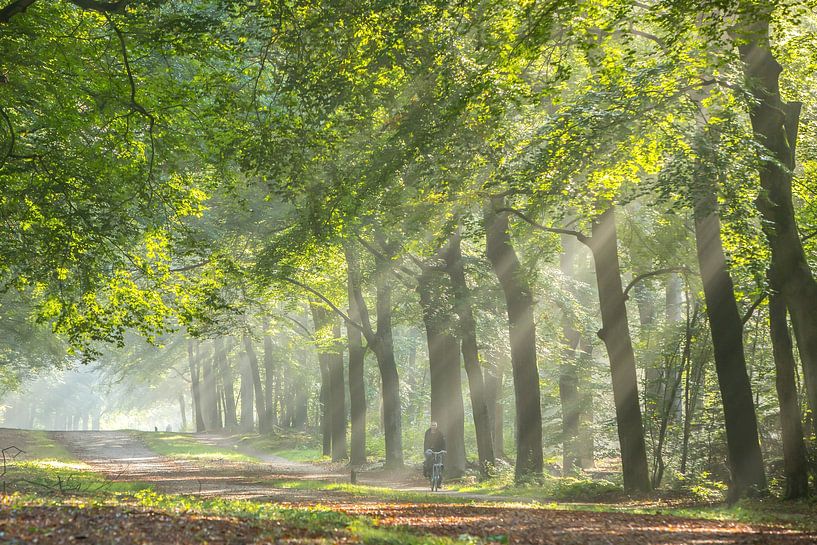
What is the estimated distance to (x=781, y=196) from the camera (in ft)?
44.6

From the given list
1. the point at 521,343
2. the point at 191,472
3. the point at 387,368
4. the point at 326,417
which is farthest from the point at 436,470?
the point at 326,417

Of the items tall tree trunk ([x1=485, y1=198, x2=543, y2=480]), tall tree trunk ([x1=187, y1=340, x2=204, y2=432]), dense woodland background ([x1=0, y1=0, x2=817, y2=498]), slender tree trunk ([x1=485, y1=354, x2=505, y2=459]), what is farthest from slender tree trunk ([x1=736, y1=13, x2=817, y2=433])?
tall tree trunk ([x1=187, y1=340, x2=204, y2=432])

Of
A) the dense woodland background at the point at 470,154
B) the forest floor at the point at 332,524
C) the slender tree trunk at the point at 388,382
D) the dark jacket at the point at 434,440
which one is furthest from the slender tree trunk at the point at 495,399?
the forest floor at the point at 332,524

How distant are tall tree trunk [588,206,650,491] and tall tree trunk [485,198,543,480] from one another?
9.16 feet

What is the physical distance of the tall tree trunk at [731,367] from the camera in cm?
1489

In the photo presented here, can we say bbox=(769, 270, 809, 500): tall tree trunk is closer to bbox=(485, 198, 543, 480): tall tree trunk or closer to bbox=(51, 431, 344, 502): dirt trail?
bbox=(485, 198, 543, 480): tall tree trunk

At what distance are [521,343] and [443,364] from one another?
5206 millimetres

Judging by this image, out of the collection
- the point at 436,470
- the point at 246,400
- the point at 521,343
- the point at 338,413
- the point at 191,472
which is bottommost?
the point at 191,472

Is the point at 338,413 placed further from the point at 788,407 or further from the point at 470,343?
the point at 788,407

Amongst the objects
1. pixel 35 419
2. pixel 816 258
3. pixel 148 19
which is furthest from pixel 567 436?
pixel 35 419

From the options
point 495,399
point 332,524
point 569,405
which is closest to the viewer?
point 332,524

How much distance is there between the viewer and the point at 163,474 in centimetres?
2536

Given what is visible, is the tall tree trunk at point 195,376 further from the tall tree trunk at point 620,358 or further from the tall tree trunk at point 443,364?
the tall tree trunk at point 620,358

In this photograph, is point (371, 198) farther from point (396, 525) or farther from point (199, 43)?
point (396, 525)
